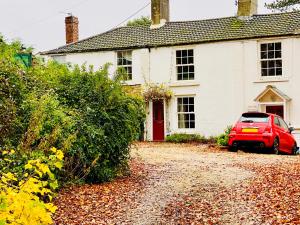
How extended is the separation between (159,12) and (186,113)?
6.86 m

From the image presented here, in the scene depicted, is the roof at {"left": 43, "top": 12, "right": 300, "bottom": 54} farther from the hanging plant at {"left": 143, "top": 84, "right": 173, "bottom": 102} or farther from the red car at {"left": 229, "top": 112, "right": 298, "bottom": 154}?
the red car at {"left": 229, "top": 112, "right": 298, "bottom": 154}

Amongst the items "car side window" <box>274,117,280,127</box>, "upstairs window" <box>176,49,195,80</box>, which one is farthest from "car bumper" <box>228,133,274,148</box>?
"upstairs window" <box>176,49,195,80</box>

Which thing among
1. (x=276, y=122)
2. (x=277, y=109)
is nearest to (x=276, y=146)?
(x=276, y=122)

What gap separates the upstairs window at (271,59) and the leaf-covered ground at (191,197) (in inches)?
487

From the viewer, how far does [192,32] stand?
2944cm

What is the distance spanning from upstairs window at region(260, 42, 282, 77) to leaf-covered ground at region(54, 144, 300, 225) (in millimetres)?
12363

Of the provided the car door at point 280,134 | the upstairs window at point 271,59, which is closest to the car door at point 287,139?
the car door at point 280,134

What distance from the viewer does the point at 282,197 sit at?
33.6 ft

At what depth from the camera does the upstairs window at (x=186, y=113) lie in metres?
28.5

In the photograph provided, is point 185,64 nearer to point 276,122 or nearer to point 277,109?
point 277,109

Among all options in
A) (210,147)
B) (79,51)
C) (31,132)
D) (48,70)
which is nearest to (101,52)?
(79,51)

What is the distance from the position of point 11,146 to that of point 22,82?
82.7 inches

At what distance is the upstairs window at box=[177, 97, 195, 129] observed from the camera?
28469mm

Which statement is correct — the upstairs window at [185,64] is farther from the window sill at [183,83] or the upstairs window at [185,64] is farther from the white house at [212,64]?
the window sill at [183,83]
